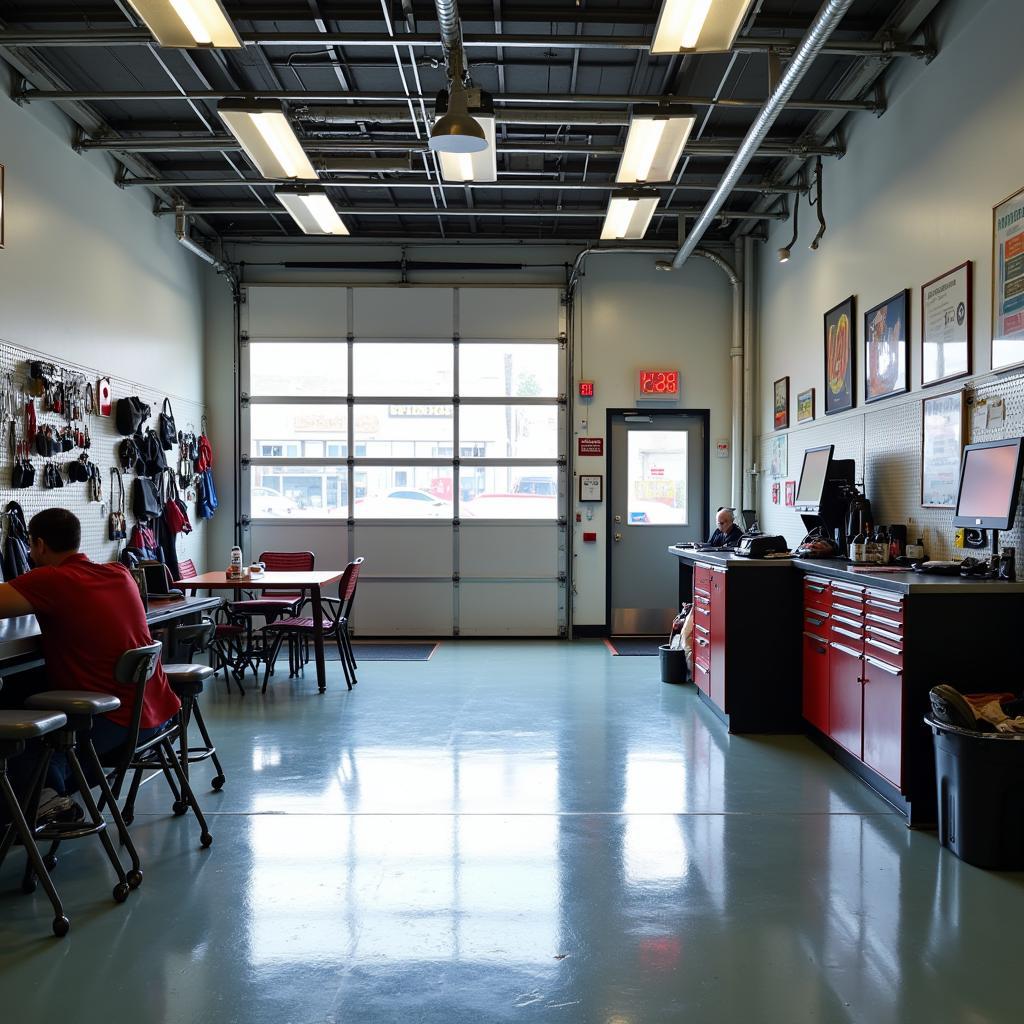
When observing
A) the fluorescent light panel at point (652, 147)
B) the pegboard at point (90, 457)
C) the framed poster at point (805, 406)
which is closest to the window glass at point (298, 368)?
the pegboard at point (90, 457)

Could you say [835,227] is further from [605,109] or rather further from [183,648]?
[183,648]

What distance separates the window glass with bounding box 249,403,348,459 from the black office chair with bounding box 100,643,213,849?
16.9ft

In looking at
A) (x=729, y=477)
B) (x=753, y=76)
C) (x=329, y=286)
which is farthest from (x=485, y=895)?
(x=329, y=286)

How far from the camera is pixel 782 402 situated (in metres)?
7.36

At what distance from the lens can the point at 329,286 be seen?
340 inches

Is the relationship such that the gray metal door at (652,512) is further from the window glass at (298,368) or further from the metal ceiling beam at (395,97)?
the metal ceiling beam at (395,97)

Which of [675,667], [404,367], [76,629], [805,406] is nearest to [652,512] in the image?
[805,406]

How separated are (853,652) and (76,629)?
3404 millimetres

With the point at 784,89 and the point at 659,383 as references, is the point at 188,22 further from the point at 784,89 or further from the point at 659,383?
the point at 659,383

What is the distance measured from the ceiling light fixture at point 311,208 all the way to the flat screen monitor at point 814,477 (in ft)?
13.0

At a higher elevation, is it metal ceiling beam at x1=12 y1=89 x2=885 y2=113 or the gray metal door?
metal ceiling beam at x1=12 y1=89 x2=885 y2=113

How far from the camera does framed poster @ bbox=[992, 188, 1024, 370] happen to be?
3812mm

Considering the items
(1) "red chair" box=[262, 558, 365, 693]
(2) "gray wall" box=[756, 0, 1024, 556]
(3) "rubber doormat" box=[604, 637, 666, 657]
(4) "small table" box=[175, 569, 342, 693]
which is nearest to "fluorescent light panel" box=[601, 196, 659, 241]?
(2) "gray wall" box=[756, 0, 1024, 556]

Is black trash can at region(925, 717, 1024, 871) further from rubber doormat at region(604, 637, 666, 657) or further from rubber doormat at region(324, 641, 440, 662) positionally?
rubber doormat at region(324, 641, 440, 662)
